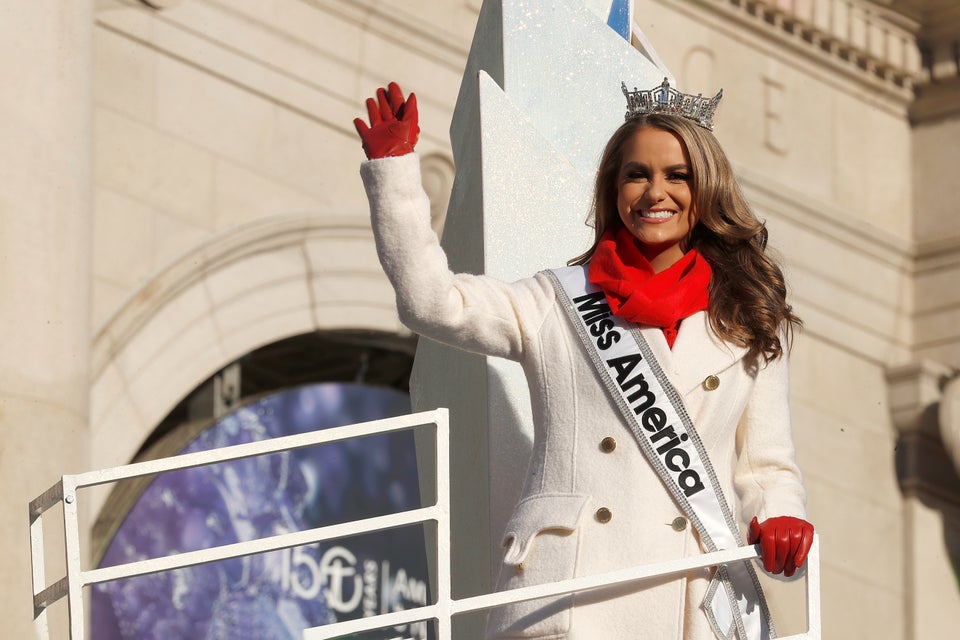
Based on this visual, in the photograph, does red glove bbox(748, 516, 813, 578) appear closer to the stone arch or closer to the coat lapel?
the coat lapel

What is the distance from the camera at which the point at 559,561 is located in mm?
3906

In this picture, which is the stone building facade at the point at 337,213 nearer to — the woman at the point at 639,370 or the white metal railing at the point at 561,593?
the woman at the point at 639,370

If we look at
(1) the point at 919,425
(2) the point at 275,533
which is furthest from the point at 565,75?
(1) the point at 919,425

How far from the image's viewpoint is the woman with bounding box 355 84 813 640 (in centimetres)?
383

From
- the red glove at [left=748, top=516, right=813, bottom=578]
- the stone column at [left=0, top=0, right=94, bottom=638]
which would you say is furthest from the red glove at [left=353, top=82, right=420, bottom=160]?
the stone column at [left=0, top=0, right=94, bottom=638]

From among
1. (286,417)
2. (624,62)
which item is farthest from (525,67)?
(286,417)

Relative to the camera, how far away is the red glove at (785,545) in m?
3.79

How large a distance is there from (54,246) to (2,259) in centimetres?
26

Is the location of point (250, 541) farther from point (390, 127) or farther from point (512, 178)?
point (512, 178)

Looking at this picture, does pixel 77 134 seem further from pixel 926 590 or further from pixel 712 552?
pixel 926 590

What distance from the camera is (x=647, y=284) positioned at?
4.10 metres

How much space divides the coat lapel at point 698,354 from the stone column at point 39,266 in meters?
3.23

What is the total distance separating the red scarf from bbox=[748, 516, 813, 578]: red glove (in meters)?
0.47

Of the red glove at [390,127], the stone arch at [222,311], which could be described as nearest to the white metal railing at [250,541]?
the red glove at [390,127]
